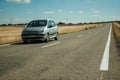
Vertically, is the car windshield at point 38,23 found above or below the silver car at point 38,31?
above

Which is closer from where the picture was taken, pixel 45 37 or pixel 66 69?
pixel 66 69

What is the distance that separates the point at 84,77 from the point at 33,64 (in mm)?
2311

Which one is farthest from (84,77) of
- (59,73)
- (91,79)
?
(59,73)

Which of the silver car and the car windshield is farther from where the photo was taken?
the car windshield

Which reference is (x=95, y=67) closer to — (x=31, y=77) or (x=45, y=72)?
(x=45, y=72)

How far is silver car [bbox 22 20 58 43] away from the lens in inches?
636

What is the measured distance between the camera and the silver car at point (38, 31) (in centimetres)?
1616

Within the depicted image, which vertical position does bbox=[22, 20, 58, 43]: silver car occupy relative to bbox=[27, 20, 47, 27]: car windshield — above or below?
below

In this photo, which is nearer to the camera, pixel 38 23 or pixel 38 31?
pixel 38 31

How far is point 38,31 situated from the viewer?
53.3 ft

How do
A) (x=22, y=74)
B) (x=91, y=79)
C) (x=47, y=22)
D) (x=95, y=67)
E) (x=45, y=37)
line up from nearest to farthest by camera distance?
1. (x=91, y=79)
2. (x=22, y=74)
3. (x=95, y=67)
4. (x=45, y=37)
5. (x=47, y=22)

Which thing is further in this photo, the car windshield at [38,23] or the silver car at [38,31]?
the car windshield at [38,23]

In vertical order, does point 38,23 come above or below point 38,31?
above

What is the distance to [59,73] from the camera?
234 inches
